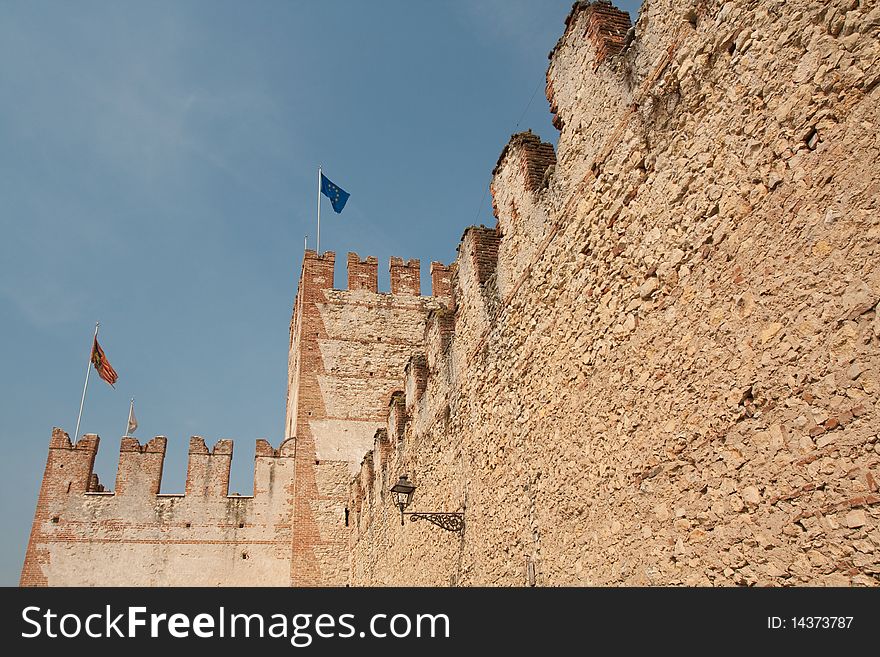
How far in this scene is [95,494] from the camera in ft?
62.7

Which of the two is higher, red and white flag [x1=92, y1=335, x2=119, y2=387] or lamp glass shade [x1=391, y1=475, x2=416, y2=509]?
red and white flag [x1=92, y1=335, x2=119, y2=387]

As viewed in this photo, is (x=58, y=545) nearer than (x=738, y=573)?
No

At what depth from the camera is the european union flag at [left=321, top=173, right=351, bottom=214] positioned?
21453mm

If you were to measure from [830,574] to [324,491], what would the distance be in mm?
16605

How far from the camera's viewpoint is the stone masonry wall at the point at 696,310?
2.99 metres

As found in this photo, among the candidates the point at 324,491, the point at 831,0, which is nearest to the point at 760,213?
the point at 831,0

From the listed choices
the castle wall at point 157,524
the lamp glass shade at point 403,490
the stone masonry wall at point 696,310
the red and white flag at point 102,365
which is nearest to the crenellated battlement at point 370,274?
the castle wall at point 157,524

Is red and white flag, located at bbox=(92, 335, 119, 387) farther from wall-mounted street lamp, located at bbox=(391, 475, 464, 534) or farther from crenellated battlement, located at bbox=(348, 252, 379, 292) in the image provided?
wall-mounted street lamp, located at bbox=(391, 475, 464, 534)

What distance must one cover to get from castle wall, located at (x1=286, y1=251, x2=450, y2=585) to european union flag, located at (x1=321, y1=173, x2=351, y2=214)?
4.68 ft

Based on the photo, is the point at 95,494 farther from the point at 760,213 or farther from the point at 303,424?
the point at 760,213

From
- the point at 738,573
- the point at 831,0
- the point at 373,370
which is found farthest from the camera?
the point at 373,370

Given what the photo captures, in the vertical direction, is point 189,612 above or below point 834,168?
below

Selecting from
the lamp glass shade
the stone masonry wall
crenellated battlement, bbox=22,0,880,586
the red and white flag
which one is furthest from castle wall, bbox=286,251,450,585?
the stone masonry wall

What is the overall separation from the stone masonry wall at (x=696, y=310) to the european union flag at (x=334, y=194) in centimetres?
1491
